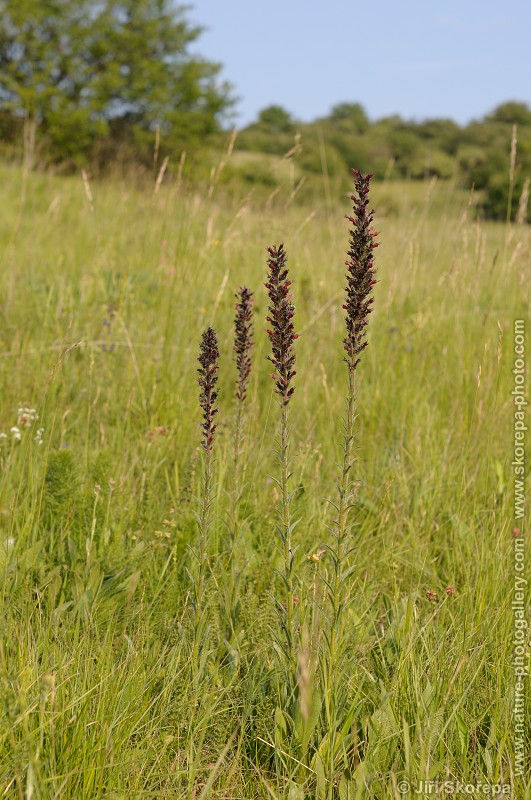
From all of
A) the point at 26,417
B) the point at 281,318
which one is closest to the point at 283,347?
the point at 281,318

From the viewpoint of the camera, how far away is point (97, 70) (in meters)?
23.9

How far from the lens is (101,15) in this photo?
23.1 m

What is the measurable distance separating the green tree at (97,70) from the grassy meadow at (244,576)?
20.8 meters

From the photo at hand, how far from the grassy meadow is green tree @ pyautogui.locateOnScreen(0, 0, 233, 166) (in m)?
20.8

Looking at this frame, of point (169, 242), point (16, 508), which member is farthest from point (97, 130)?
point (16, 508)

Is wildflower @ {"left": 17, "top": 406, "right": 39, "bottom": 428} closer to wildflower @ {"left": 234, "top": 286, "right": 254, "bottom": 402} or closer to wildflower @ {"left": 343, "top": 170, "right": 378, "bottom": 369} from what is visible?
wildflower @ {"left": 234, "top": 286, "right": 254, "bottom": 402}

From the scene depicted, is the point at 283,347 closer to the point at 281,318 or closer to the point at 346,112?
the point at 281,318

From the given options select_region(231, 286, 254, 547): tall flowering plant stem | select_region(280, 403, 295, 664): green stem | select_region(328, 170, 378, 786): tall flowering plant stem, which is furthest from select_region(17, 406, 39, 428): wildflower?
select_region(328, 170, 378, 786): tall flowering plant stem

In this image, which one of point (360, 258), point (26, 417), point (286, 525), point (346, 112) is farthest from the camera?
point (346, 112)

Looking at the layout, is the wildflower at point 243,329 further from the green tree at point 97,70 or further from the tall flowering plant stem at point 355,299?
the green tree at point 97,70

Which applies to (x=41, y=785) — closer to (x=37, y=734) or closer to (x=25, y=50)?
(x=37, y=734)

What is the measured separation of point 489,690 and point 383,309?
10.1 ft

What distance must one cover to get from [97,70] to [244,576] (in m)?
25.6

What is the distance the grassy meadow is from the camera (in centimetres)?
156
